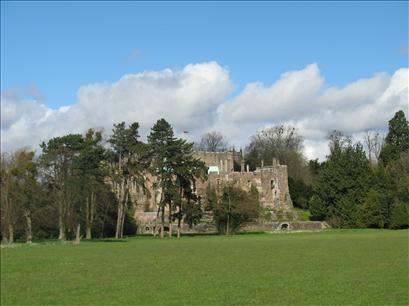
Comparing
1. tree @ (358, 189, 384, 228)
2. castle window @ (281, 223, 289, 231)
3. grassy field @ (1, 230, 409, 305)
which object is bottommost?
Answer: grassy field @ (1, 230, 409, 305)

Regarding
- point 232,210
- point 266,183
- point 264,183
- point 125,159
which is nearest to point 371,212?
point 232,210

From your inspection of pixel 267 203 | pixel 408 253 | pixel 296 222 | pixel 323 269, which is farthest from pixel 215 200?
pixel 323 269

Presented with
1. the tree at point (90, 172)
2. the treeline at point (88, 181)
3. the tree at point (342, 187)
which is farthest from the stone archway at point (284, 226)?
the tree at point (90, 172)

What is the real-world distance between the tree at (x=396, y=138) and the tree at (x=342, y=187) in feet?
10.7

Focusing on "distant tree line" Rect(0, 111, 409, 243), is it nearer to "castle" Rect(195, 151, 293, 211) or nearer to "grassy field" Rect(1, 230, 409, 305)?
"castle" Rect(195, 151, 293, 211)

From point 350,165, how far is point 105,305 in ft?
220

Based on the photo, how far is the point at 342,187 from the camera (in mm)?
Answer: 76312

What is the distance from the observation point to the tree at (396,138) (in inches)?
2948

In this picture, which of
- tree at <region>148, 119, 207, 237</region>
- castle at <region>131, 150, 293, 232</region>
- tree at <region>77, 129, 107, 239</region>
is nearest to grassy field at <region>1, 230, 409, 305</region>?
tree at <region>77, 129, 107, 239</region>

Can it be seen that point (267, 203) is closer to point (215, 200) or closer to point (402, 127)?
point (215, 200)

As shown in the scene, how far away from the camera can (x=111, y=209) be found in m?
69.3

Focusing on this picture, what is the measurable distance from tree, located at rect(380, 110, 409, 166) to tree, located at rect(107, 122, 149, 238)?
32280 mm

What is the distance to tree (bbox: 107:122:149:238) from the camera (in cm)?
6650

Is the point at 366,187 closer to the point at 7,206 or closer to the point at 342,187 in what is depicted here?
the point at 342,187
